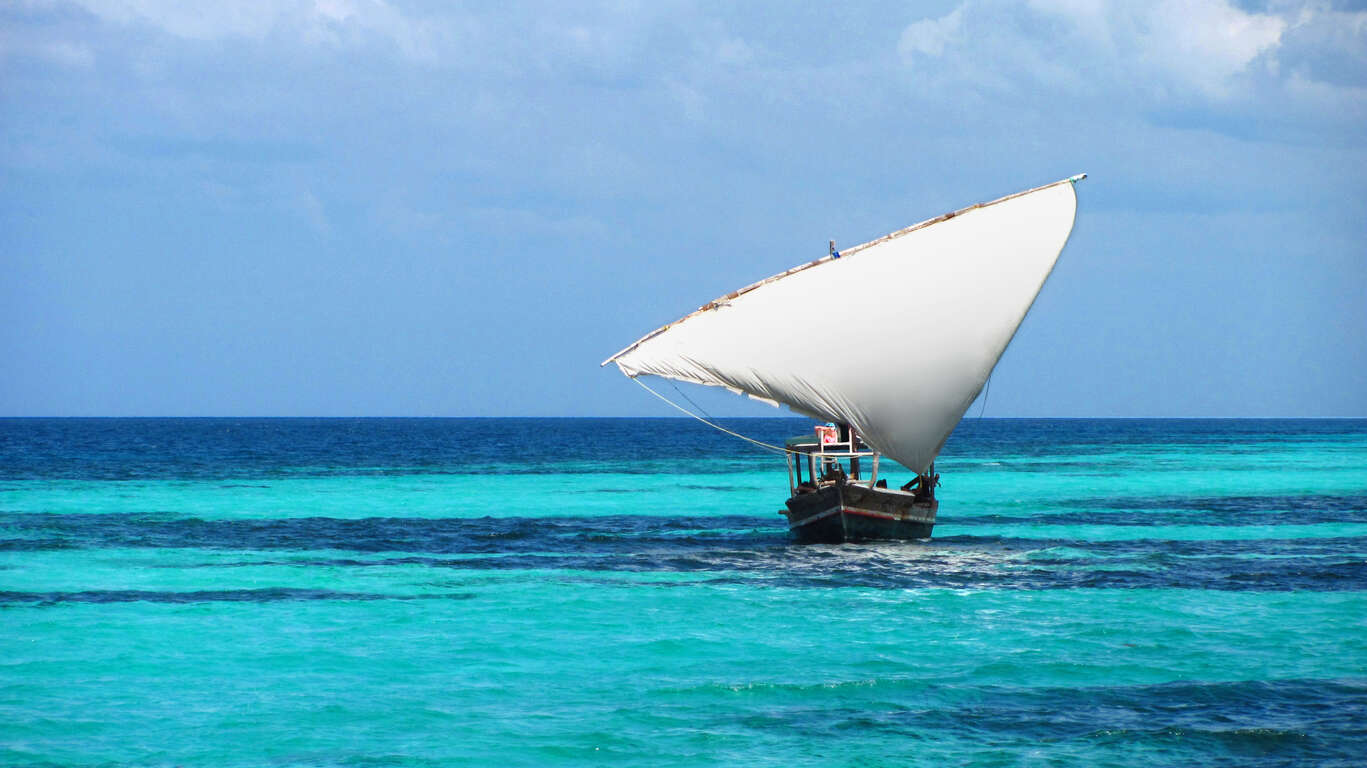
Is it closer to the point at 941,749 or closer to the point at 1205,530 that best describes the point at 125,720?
the point at 941,749

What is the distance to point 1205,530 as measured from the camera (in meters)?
28.9

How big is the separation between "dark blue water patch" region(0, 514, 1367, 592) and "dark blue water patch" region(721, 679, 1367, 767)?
22.6 ft

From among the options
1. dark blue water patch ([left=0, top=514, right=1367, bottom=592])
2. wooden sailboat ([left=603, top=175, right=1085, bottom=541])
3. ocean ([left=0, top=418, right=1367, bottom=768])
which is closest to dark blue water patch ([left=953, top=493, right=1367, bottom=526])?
ocean ([left=0, top=418, right=1367, bottom=768])

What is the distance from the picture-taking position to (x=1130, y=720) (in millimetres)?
11836

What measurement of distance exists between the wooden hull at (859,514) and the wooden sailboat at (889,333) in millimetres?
27

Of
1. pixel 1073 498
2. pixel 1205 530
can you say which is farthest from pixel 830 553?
pixel 1073 498

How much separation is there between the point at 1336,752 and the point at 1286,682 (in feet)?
8.81

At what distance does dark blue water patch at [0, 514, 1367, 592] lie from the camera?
20859mm

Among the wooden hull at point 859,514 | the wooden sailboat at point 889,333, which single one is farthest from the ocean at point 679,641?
the wooden sailboat at point 889,333

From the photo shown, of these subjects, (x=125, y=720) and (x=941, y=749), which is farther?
(x=125, y=720)

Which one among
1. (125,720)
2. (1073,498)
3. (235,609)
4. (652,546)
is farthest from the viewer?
(1073,498)

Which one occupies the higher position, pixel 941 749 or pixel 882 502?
pixel 882 502

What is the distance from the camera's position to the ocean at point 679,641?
37.9 ft

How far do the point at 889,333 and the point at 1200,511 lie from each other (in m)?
15.0
